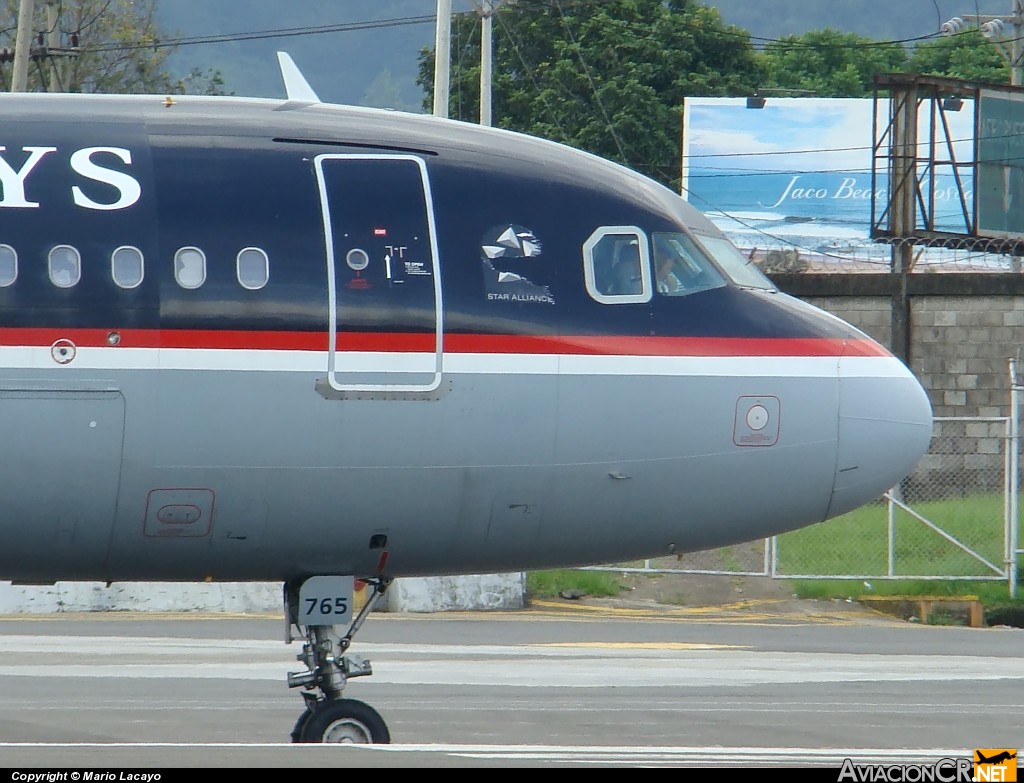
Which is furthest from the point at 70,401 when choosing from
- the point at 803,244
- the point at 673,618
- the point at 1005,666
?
the point at 803,244

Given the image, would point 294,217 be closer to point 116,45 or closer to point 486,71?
point 486,71

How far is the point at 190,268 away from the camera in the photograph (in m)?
8.95

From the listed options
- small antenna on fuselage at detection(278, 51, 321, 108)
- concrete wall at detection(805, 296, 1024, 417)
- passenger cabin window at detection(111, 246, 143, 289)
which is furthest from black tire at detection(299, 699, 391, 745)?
concrete wall at detection(805, 296, 1024, 417)

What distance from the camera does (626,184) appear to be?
32.9 ft

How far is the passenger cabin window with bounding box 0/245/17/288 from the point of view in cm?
874

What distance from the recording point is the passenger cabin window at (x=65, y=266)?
8805 millimetres

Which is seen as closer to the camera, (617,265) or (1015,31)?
(617,265)

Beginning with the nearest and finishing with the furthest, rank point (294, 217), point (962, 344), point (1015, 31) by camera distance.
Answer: point (294, 217) < point (962, 344) < point (1015, 31)

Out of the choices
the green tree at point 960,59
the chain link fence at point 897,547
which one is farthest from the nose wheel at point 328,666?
the green tree at point 960,59

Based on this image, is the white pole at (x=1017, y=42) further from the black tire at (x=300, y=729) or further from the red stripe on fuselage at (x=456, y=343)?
the black tire at (x=300, y=729)

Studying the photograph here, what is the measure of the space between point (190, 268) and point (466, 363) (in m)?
1.54

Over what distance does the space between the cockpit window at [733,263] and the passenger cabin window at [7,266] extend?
12.7 ft

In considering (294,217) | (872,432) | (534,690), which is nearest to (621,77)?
(534,690)

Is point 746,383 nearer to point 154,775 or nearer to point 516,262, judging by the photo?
point 516,262
